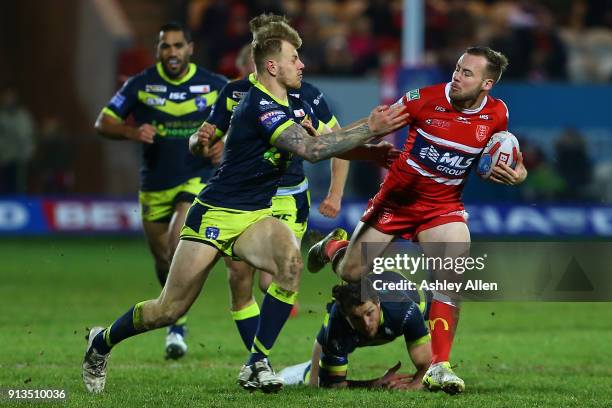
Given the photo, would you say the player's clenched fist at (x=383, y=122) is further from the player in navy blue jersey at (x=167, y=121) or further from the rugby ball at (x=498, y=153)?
the player in navy blue jersey at (x=167, y=121)

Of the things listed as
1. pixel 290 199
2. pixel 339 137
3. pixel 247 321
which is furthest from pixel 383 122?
pixel 247 321

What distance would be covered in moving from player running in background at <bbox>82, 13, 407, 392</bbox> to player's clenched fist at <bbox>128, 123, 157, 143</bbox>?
8.47 ft

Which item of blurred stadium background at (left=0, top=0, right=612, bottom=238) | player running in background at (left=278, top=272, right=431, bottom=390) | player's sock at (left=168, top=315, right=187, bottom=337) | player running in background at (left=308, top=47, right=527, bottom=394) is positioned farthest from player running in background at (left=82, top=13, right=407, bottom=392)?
blurred stadium background at (left=0, top=0, right=612, bottom=238)

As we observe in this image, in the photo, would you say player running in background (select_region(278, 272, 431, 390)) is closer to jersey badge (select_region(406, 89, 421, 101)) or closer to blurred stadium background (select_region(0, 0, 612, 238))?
jersey badge (select_region(406, 89, 421, 101))

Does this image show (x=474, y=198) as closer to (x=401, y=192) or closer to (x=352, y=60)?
(x=352, y=60)

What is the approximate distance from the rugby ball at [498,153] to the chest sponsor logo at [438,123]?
1.03ft

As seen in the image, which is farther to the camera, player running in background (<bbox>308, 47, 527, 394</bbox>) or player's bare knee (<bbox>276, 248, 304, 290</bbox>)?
player running in background (<bbox>308, 47, 527, 394</bbox>)

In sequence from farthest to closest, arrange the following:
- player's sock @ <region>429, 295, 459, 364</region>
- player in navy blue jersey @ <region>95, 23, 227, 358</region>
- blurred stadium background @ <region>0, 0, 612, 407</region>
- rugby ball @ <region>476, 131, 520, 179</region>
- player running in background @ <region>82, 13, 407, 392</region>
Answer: player in navy blue jersey @ <region>95, 23, 227, 358</region>, blurred stadium background @ <region>0, 0, 612, 407</region>, rugby ball @ <region>476, 131, 520, 179</region>, player's sock @ <region>429, 295, 459, 364</region>, player running in background @ <region>82, 13, 407, 392</region>

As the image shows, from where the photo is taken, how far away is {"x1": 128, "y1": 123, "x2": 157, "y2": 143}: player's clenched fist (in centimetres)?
1075

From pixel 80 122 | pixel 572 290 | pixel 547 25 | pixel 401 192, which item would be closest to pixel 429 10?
pixel 547 25

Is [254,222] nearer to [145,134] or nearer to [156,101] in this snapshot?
[145,134]

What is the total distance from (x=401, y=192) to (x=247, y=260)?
1490 mm

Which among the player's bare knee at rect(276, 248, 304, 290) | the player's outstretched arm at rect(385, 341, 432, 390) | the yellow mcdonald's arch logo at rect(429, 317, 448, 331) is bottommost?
the player's outstretched arm at rect(385, 341, 432, 390)

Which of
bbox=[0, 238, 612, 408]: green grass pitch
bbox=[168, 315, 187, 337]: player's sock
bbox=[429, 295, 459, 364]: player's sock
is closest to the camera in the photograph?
bbox=[0, 238, 612, 408]: green grass pitch
